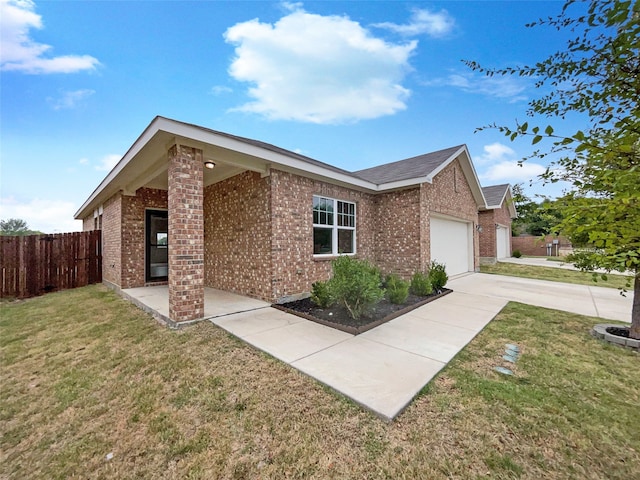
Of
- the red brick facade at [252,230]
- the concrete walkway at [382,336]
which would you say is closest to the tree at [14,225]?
the red brick facade at [252,230]

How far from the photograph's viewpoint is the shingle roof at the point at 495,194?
57.6 ft

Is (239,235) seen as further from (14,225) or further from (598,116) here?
(14,225)

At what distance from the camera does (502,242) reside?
63.4ft

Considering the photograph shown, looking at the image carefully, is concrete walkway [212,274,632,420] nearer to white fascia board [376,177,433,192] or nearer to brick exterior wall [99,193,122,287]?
white fascia board [376,177,433,192]

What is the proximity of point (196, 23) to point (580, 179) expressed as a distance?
30.1 ft

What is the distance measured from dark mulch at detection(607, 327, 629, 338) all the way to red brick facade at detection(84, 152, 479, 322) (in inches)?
167

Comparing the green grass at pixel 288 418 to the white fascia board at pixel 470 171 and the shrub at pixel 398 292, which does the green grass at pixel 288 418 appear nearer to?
the shrub at pixel 398 292

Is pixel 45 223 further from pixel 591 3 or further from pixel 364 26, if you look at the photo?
pixel 591 3

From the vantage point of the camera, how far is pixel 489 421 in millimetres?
2273

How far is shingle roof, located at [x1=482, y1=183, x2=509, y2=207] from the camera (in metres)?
17.6

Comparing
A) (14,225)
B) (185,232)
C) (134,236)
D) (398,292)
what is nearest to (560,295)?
(398,292)

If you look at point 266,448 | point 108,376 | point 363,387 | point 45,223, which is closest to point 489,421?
point 363,387

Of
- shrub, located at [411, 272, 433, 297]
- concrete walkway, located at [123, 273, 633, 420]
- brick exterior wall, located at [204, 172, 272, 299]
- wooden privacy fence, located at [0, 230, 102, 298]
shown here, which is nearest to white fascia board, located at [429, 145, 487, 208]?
shrub, located at [411, 272, 433, 297]

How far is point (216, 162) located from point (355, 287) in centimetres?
403
